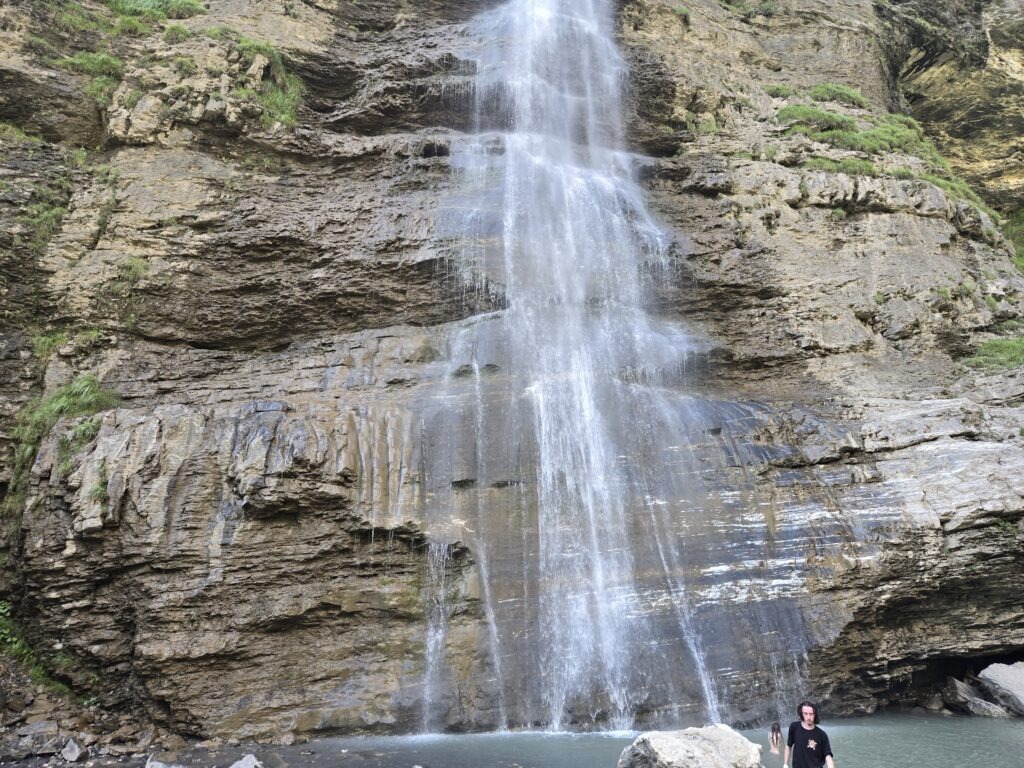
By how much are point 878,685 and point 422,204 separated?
12744mm

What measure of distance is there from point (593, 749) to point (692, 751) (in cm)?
327

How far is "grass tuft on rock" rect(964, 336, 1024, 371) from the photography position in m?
14.1

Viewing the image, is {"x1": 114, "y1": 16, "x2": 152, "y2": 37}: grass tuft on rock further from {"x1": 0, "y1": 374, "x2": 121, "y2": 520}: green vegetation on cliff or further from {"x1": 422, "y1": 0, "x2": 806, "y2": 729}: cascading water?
{"x1": 0, "y1": 374, "x2": 121, "y2": 520}: green vegetation on cliff

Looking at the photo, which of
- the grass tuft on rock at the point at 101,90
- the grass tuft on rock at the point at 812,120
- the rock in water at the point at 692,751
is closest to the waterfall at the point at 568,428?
the rock in water at the point at 692,751

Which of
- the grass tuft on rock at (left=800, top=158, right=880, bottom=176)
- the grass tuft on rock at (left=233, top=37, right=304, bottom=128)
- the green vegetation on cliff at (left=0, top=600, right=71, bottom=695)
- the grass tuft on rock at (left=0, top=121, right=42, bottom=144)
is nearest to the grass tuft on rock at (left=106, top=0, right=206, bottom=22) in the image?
the grass tuft on rock at (left=233, top=37, right=304, bottom=128)

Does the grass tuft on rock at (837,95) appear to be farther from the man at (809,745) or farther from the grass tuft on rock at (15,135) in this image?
the grass tuft on rock at (15,135)

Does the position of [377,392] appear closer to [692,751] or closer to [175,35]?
[692,751]

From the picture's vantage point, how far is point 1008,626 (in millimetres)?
11562

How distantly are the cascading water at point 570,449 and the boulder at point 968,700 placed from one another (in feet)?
15.9

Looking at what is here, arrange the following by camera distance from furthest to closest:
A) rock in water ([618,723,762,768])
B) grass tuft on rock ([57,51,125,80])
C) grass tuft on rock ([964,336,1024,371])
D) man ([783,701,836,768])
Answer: grass tuft on rock ([57,51,125,80]) → grass tuft on rock ([964,336,1024,371]) → rock in water ([618,723,762,768]) → man ([783,701,836,768])

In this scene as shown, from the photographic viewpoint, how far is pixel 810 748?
6000mm

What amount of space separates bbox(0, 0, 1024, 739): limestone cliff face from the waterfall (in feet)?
1.07

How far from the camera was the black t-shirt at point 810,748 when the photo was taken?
599 centimetres

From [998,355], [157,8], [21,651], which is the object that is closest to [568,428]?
[21,651]
